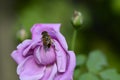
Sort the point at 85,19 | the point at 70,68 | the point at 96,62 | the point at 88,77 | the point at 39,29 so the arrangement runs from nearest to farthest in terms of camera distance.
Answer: the point at 70,68 → the point at 39,29 → the point at 88,77 → the point at 96,62 → the point at 85,19

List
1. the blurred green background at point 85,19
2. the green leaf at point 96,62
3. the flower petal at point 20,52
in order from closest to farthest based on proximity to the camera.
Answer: the flower petal at point 20,52 < the green leaf at point 96,62 < the blurred green background at point 85,19

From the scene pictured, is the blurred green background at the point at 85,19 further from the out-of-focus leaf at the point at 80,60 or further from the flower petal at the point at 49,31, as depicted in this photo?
the flower petal at the point at 49,31

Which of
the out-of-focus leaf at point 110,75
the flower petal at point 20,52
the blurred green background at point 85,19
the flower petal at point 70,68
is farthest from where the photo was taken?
the blurred green background at point 85,19

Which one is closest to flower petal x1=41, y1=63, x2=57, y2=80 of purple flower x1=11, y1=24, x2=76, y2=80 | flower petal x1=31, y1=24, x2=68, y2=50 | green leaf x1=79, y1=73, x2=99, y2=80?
purple flower x1=11, y1=24, x2=76, y2=80

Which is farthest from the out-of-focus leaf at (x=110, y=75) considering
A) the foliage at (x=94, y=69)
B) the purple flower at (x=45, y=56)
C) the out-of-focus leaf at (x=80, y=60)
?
the purple flower at (x=45, y=56)

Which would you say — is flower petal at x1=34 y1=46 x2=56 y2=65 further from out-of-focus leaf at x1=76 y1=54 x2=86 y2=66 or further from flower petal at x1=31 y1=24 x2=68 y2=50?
out-of-focus leaf at x1=76 y1=54 x2=86 y2=66

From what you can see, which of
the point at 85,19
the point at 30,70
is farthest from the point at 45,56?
the point at 85,19

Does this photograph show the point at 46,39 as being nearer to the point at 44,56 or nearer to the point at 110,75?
the point at 44,56
